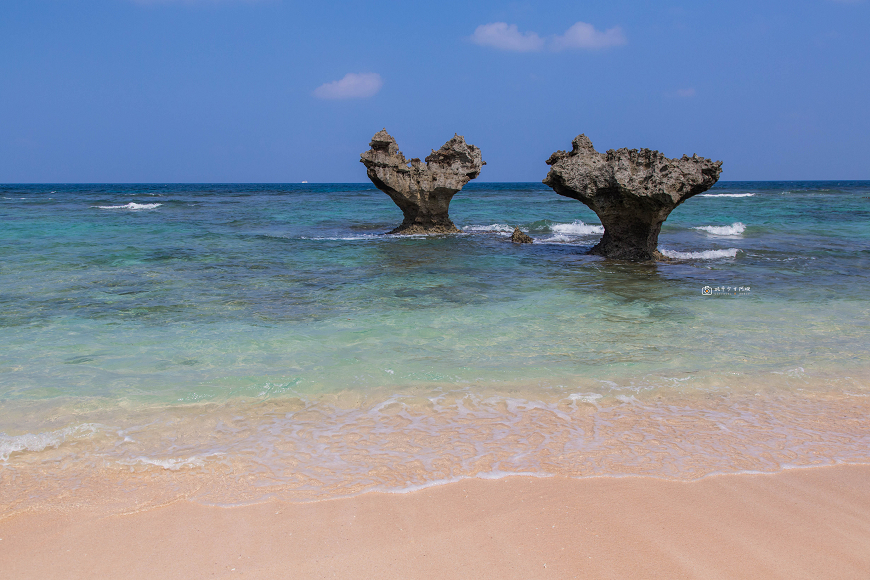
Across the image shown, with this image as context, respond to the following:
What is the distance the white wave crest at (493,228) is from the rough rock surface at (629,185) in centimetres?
609

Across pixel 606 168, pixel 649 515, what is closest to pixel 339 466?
pixel 649 515

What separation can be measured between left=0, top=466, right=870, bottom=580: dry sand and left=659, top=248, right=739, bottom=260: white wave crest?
10.4m

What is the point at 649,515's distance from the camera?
302 centimetres

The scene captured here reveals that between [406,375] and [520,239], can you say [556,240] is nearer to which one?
[520,239]

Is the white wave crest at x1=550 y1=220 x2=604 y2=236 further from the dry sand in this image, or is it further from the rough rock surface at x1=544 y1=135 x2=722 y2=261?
the dry sand

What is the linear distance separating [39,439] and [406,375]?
8.75 feet

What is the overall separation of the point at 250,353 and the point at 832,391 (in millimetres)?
5113

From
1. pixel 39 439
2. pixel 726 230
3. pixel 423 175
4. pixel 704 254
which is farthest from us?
pixel 726 230

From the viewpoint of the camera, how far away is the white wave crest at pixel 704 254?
13062mm

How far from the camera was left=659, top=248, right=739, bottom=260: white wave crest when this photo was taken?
1306cm

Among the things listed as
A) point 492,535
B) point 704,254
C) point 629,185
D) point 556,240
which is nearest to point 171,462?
point 492,535

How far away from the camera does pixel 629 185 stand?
1153 centimetres

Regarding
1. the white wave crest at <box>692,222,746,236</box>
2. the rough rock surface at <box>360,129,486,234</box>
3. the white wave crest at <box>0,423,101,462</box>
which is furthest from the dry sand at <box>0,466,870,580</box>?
the white wave crest at <box>692,222,746,236</box>

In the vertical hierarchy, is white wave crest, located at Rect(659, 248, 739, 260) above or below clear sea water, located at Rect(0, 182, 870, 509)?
above
